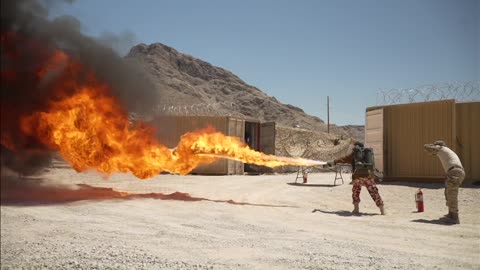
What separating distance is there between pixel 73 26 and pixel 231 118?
58.3 feet

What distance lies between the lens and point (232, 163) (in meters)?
27.5

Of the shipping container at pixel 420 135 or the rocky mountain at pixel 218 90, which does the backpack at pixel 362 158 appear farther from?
the rocky mountain at pixel 218 90

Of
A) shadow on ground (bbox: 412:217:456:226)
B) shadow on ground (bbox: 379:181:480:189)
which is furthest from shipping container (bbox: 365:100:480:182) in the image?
shadow on ground (bbox: 412:217:456:226)

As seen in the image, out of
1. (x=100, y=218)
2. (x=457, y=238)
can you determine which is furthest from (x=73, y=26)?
(x=457, y=238)

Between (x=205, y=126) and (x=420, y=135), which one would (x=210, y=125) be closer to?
(x=205, y=126)

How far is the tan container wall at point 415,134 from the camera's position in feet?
58.0

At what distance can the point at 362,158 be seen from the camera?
12000 mm

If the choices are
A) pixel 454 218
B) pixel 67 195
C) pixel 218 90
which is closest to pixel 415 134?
pixel 454 218

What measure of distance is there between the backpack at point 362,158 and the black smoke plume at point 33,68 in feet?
25.5

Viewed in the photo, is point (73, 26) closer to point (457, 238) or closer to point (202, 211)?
point (202, 211)

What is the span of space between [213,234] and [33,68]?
578 centimetres

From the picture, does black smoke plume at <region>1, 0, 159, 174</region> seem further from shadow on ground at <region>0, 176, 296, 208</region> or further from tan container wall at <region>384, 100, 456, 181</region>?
tan container wall at <region>384, 100, 456, 181</region>

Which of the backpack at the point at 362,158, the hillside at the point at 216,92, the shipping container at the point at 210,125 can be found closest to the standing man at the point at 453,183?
the backpack at the point at 362,158

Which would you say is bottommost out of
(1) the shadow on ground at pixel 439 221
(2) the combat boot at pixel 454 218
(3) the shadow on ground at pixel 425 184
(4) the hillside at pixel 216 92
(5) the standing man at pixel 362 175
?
(1) the shadow on ground at pixel 439 221
